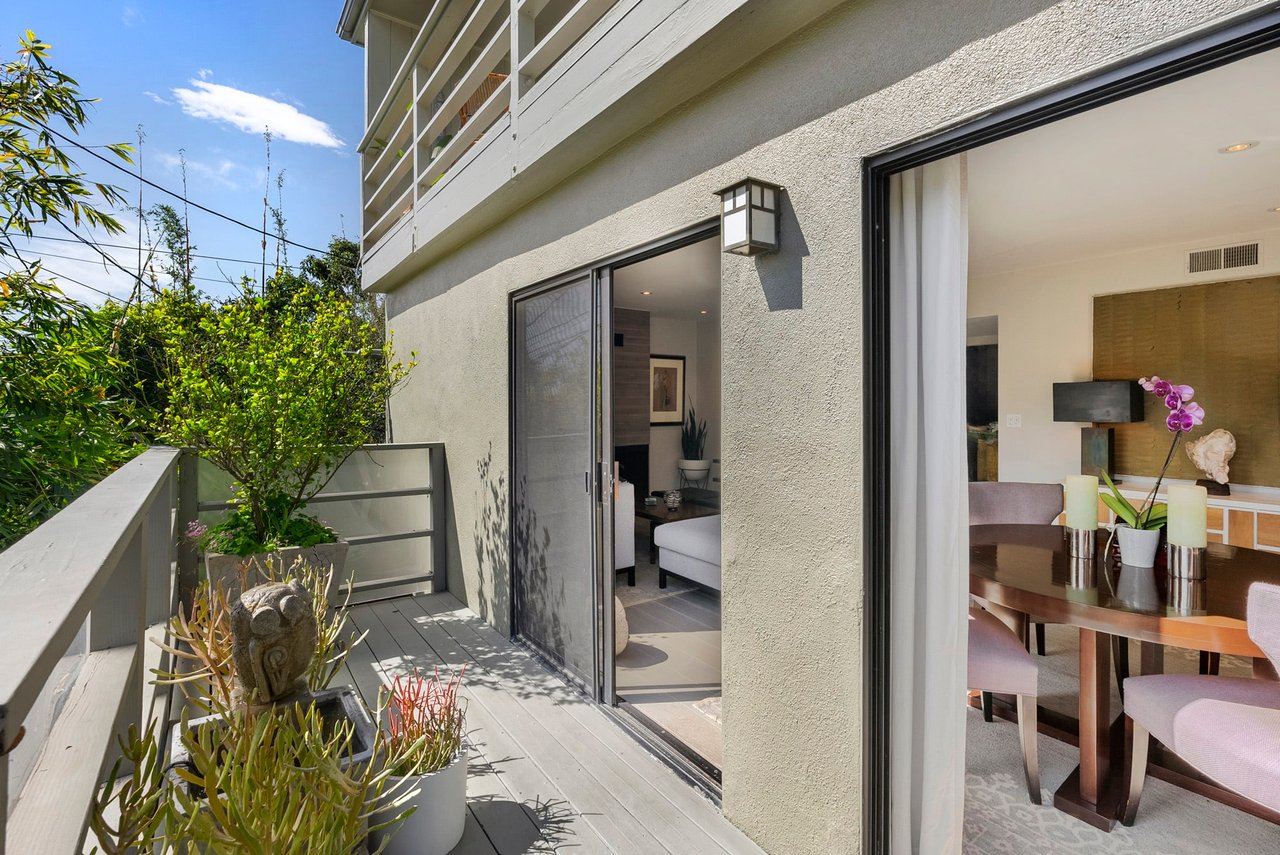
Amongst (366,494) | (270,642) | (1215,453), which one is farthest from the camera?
(366,494)

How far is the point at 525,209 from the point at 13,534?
2.79 m

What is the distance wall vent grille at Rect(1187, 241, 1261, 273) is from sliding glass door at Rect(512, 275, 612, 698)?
14.6 feet

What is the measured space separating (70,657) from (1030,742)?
2.89 m

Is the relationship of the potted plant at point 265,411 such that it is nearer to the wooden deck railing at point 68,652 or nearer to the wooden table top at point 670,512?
the wooden deck railing at point 68,652

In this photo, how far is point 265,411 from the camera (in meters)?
3.62

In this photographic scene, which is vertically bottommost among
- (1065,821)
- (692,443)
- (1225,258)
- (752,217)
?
(1065,821)

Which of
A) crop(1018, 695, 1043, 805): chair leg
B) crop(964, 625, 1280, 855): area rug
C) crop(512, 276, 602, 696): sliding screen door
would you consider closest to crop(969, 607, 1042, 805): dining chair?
crop(1018, 695, 1043, 805): chair leg

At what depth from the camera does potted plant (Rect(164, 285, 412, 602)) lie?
142 inches

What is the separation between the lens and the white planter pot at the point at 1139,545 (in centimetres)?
252

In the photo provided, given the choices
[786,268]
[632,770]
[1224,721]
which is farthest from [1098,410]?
[632,770]

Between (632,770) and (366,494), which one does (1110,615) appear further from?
(366,494)

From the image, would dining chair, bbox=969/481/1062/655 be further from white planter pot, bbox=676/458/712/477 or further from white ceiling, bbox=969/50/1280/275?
white planter pot, bbox=676/458/712/477

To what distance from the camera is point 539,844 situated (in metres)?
2.13

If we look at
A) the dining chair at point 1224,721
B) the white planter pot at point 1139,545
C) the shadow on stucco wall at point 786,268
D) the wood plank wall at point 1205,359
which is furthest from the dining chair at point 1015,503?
the shadow on stucco wall at point 786,268
